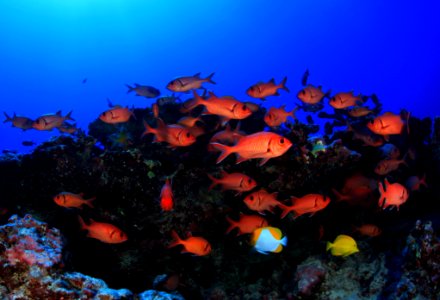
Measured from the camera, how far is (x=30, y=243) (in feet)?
12.0

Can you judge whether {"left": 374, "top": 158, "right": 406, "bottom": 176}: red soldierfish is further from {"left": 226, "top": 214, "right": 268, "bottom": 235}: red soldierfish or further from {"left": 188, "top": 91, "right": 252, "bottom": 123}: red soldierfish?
{"left": 188, "top": 91, "right": 252, "bottom": 123}: red soldierfish

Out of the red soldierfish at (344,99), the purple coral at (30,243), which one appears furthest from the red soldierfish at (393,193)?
the purple coral at (30,243)

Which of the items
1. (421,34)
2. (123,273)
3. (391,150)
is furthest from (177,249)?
(421,34)

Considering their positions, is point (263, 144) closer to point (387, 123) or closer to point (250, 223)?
point (250, 223)

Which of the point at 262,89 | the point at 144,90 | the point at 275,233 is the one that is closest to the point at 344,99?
the point at 262,89

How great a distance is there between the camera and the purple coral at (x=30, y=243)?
11.5 ft

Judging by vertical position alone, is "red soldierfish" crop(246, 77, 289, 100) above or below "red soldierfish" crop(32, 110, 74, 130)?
below

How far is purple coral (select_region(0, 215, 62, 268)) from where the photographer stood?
138 inches

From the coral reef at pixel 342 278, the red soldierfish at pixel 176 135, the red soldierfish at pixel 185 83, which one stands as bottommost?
the coral reef at pixel 342 278

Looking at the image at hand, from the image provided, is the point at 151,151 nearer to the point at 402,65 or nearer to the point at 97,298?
the point at 97,298

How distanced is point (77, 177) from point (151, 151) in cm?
180

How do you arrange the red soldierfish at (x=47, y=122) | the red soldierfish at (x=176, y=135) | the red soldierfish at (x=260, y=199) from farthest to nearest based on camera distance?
the red soldierfish at (x=47, y=122)
the red soldierfish at (x=176, y=135)
the red soldierfish at (x=260, y=199)

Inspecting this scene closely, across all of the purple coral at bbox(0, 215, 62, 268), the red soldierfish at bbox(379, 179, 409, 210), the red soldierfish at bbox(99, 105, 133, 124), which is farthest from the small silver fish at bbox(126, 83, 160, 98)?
the red soldierfish at bbox(379, 179, 409, 210)

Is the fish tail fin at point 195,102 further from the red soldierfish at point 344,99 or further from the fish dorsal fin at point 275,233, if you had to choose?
the red soldierfish at point 344,99
